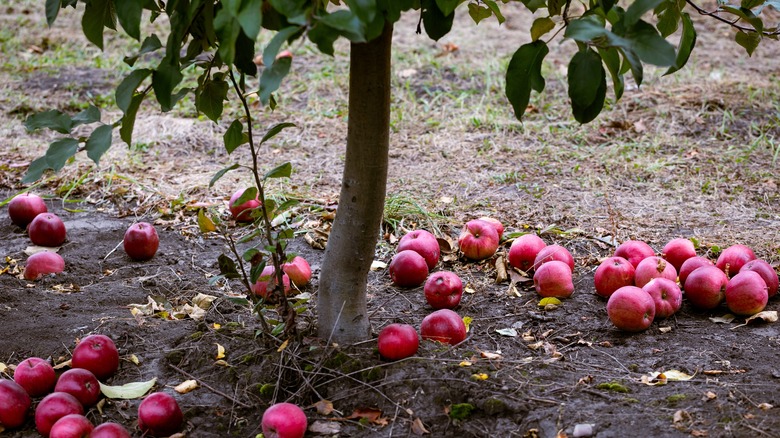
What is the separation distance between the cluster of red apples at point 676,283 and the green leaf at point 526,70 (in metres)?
1.22

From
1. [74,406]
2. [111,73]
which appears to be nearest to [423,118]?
[111,73]

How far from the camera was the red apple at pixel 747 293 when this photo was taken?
2.96m

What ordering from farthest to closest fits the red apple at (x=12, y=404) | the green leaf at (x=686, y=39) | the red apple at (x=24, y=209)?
1. the red apple at (x=24, y=209)
2. the red apple at (x=12, y=404)
3. the green leaf at (x=686, y=39)

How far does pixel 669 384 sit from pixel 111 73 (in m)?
5.79

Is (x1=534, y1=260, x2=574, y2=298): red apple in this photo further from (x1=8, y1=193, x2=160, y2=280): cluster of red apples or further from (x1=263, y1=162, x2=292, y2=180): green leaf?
(x1=8, y1=193, x2=160, y2=280): cluster of red apples

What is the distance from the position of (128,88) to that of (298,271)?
1605mm

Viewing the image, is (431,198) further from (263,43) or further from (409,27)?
(409,27)

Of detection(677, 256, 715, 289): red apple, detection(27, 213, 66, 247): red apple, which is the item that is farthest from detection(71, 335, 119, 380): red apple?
detection(677, 256, 715, 289): red apple

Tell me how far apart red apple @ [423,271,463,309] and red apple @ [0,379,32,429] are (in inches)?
58.8

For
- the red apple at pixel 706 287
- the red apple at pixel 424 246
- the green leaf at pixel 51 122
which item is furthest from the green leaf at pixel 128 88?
the red apple at pixel 706 287

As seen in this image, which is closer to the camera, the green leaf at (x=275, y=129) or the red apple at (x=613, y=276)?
the green leaf at (x=275, y=129)

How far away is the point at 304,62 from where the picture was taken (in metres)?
7.02

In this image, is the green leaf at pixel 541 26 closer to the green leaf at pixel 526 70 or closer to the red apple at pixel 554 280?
the green leaf at pixel 526 70

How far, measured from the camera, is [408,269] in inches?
132
